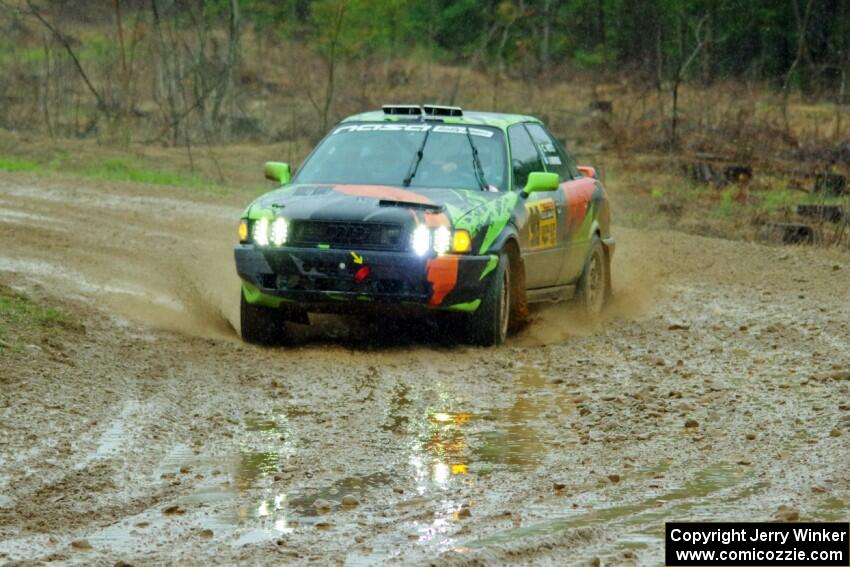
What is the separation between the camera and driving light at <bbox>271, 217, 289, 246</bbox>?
392 inches

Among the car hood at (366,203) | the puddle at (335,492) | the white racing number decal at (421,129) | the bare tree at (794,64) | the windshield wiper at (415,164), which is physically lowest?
the bare tree at (794,64)

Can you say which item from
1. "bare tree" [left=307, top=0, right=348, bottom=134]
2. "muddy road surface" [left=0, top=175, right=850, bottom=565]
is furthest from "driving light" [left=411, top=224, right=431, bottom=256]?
"bare tree" [left=307, top=0, right=348, bottom=134]

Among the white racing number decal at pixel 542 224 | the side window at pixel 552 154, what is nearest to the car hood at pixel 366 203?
the white racing number decal at pixel 542 224

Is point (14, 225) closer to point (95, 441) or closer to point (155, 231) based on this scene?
point (155, 231)

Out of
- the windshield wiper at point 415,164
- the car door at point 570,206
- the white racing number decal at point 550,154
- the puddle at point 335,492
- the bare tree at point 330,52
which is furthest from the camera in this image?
the bare tree at point 330,52

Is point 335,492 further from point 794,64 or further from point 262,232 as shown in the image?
point 794,64

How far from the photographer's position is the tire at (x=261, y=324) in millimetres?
10289

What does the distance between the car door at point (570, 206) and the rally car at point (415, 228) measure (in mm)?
27

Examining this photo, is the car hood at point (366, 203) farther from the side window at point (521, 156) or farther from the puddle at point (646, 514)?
the puddle at point (646, 514)

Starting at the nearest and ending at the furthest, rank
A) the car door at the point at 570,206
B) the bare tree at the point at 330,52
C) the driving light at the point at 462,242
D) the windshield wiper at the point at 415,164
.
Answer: the driving light at the point at 462,242
the windshield wiper at the point at 415,164
the car door at the point at 570,206
the bare tree at the point at 330,52

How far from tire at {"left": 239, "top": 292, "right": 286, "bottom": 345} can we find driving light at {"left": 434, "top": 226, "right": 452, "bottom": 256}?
1.22 m

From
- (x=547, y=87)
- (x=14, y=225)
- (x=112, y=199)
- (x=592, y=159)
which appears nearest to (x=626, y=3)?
(x=547, y=87)

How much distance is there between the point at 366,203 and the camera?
32.8ft

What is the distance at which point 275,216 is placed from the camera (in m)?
10.0
